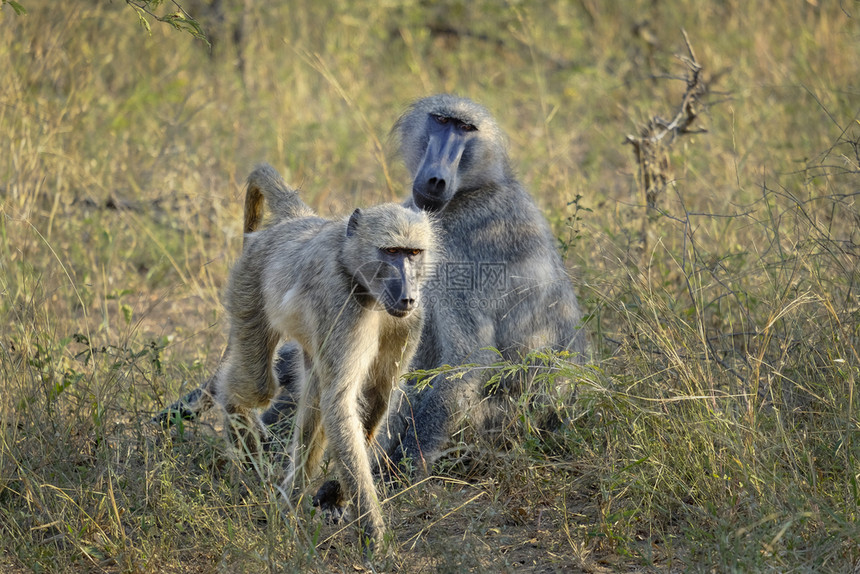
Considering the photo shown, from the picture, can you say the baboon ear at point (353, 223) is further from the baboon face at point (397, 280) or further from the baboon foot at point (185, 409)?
the baboon foot at point (185, 409)

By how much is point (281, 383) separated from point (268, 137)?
3.08 metres

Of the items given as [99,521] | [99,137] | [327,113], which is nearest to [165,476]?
[99,521]

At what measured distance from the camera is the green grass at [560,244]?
8.64ft

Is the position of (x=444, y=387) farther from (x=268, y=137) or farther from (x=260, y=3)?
(x=260, y=3)

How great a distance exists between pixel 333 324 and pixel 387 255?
0.28 m

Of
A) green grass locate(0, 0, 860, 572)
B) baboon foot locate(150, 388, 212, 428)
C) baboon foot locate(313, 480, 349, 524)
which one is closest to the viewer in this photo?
green grass locate(0, 0, 860, 572)

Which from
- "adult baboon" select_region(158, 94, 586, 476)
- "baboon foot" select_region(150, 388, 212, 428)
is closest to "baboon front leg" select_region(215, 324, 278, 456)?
"baboon foot" select_region(150, 388, 212, 428)

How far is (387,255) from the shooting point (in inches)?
111

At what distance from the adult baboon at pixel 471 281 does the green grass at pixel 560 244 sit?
0.20 m

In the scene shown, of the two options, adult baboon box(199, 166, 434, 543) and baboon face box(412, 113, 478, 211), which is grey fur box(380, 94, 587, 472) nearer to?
baboon face box(412, 113, 478, 211)

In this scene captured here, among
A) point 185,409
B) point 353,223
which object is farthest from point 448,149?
point 185,409

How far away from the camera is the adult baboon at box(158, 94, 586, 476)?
355 centimetres

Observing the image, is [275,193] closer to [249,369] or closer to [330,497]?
[249,369]

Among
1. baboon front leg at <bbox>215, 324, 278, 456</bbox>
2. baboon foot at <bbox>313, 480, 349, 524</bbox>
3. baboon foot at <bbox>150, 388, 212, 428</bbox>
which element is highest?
baboon front leg at <bbox>215, 324, 278, 456</bbox>
